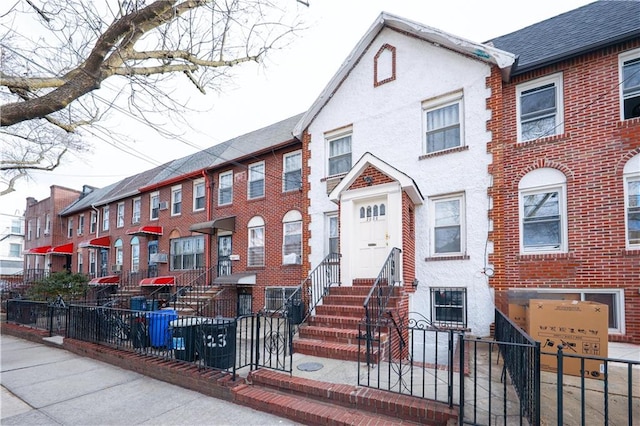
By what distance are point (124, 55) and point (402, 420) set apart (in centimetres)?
693

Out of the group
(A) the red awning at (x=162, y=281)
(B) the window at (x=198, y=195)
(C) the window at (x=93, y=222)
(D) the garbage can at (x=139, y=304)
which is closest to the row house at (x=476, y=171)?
(D) the garbage can at (x=139, y=304)

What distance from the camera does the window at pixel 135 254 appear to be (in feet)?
62.1

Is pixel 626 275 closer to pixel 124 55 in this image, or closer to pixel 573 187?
pixel 573 187

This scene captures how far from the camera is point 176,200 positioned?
17266mm

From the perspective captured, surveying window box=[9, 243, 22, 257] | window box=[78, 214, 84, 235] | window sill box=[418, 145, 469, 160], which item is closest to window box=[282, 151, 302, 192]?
window sill box=[418, 145, 469, 160]

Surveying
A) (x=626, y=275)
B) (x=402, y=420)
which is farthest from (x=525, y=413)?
(x=626, y=275)

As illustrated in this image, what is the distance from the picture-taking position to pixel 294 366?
6059mm

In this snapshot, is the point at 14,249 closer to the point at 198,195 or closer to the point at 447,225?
the point at 198,195

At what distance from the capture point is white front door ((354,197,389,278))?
8.66 meters

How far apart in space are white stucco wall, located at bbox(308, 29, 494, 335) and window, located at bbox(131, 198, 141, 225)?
12.8 m

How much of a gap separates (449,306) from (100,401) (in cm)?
730

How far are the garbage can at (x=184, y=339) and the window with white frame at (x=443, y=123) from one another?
6999 mm

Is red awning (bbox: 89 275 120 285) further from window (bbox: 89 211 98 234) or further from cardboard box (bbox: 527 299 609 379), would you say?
cardboard box (bbox: 527 299 609 379)

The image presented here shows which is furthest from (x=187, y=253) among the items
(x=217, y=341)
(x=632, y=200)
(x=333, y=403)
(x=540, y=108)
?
(x=632, y=200)
